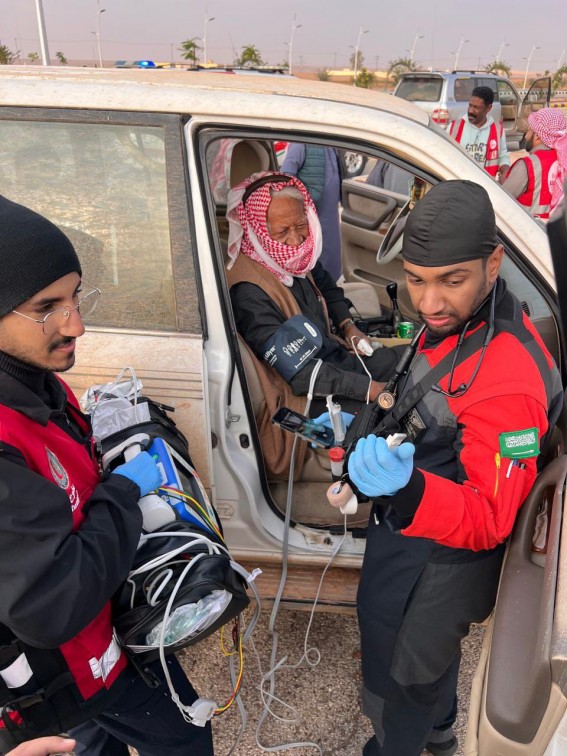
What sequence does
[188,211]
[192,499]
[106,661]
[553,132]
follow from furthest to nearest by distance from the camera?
[553,132], [188,211], [192,499], [106,661]

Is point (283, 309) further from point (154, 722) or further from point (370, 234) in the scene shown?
point (370, 234)

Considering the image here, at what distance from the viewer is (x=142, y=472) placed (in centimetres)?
163

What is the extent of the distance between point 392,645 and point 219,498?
826mm

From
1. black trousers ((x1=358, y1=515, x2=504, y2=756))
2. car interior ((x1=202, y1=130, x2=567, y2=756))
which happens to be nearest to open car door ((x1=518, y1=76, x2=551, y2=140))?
car interior ((x1=202, y1=130, x2=567, y2=756))

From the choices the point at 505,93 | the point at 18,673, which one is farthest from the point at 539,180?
the point at 505,93

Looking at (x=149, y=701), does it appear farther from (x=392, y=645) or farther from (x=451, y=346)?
(x=451, y=346)

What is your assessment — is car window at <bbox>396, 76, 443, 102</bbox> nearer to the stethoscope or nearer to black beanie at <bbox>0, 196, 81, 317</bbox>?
the stethoscope

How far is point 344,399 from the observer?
2443 mm

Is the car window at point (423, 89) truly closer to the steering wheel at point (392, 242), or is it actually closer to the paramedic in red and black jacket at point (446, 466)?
the steering wheel at point (392, 242)

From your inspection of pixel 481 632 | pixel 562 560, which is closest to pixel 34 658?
pixel 562 560

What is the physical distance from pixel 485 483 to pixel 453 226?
2.10ft

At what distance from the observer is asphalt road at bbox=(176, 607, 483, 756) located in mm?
2189

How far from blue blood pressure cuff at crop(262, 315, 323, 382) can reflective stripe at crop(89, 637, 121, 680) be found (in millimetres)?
1165

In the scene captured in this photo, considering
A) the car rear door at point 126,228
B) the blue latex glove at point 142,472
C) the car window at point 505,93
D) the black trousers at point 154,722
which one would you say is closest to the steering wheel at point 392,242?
the car rear door at point 126,228
